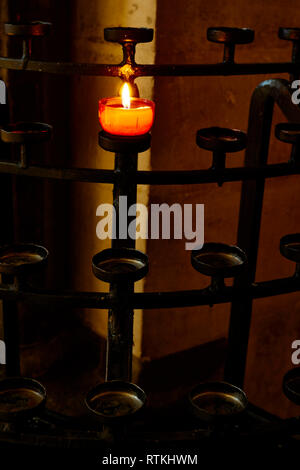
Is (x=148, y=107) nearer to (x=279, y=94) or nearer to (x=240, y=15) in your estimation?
(x=279, y=94)

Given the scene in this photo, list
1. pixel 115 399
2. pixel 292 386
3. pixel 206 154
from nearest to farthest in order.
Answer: pixel 115 399 < pixel 292 386 < pixel 206 154

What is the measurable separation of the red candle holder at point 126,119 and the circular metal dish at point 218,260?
37 cm

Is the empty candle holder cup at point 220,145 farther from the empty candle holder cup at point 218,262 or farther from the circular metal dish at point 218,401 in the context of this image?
the circular metal dish at point 218,401

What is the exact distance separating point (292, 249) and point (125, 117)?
596mm

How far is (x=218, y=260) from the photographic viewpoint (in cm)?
167

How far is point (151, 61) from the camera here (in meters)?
2.08

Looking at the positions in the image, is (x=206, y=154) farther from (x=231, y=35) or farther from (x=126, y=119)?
(x=126, y=119)

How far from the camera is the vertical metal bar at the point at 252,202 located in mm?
1691

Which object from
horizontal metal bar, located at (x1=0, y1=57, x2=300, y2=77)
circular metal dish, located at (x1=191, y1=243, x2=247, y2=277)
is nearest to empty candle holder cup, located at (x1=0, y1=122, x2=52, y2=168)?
horizontal metal bar, located at (x1=0, y1=57, x2=300, y2=77)

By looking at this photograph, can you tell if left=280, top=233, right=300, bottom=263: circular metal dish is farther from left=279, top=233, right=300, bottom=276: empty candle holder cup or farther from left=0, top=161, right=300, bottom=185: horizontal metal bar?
left=0, top=161, right=300, bottom=185: horizontal metal bar

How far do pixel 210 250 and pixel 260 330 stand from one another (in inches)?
48.9

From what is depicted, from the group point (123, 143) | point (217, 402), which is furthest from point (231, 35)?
point (217, 402)

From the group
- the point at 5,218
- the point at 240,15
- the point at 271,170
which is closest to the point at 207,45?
the point at 240,15

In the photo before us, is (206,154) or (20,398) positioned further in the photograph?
(206,154)
